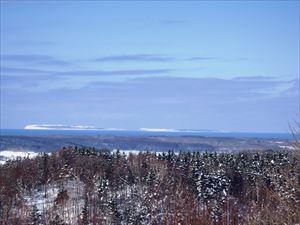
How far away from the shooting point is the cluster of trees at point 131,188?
73.2m

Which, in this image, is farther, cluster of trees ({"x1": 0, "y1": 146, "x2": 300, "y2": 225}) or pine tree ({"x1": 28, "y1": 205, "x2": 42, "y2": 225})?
cluster of trees ({"x1": 0, "y1": 146, "x2": 300, "y2": 225})

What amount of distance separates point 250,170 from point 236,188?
401cm

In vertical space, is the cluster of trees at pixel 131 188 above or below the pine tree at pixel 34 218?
above

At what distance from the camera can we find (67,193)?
290ft

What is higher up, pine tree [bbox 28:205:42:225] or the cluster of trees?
the cluster of trees

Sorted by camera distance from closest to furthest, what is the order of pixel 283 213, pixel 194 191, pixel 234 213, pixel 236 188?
pixel 283 213
pixel 234 213
pixel 194 191
pixel 236 188

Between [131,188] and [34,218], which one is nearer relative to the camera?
[34,218]

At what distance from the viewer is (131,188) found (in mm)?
89812

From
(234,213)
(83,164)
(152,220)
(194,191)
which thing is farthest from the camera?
(83,164)

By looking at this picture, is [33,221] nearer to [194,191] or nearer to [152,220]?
[152,220]

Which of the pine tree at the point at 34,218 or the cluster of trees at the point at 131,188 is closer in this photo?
the pine tree at the point at 34,218

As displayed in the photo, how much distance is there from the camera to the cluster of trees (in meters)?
73.2

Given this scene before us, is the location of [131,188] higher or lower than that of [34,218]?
higher

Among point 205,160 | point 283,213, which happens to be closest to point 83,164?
point 205,160
